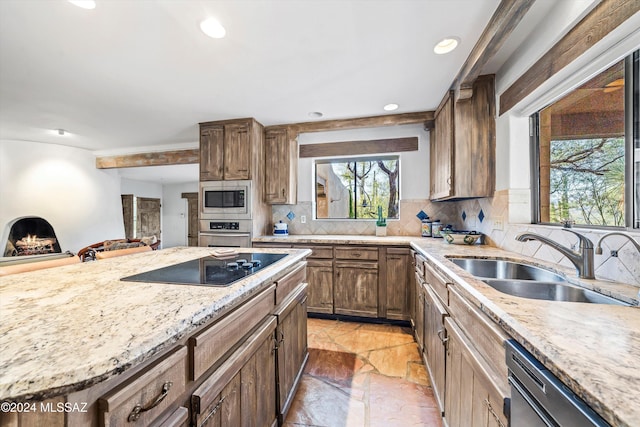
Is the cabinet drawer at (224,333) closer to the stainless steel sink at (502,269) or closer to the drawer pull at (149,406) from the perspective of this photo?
the drawer pull at (149,406)

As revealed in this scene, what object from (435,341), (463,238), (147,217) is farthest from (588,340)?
(147,217)

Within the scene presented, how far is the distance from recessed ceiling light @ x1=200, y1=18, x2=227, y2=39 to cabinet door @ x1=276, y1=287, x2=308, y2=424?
6.08ft

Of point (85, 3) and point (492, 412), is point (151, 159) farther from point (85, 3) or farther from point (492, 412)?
point (492, 412)

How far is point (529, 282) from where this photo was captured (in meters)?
1.26

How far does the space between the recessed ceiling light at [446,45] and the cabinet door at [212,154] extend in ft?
8.64

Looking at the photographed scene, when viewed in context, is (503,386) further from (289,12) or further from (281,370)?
(289,12)

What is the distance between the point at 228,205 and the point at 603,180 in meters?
3.36

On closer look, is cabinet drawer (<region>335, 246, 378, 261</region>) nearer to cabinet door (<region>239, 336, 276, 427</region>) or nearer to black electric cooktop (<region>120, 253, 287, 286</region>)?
black electric cooktop (<region>120, 253, 287, 286</region>)

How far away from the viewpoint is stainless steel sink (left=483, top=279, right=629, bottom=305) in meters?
1.12

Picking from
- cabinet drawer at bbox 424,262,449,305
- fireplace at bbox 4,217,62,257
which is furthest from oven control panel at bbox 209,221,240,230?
fireplace at bbox 4,217,62,257

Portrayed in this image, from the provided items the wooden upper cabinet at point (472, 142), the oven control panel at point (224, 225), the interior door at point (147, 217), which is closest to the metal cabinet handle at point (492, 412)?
the wooden upper cabinet at point (472, 142)

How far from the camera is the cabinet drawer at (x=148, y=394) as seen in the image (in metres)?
0.51

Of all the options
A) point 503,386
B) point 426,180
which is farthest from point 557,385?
point 426,180

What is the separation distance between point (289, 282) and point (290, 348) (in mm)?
416
